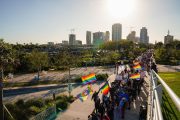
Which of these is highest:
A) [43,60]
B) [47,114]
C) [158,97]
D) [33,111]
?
[158,97]

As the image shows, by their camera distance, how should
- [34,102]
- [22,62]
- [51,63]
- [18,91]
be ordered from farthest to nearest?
[51,63] → [22,62] → [18,91] → [34,102]

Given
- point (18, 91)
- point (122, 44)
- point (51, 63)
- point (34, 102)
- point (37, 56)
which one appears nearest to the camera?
point (34, 102)

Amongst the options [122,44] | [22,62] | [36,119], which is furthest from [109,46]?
[36,119]

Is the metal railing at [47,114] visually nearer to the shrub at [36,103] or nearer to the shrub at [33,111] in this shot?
the shrub at [33,111]

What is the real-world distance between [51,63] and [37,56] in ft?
43.3

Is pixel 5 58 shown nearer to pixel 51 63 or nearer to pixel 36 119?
pixel 36 119

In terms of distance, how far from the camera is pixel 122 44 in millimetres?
97688

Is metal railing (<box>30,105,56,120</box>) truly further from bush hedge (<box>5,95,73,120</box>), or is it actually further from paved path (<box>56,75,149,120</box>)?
bush hedge (<box>5,95,73,120</box>)

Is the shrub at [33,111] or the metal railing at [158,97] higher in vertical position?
the metal railing at [158,97]

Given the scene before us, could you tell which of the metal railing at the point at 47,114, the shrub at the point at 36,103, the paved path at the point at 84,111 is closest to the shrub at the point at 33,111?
the shrub at the point at 36,103

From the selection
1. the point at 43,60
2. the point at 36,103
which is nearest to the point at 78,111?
the point at 36,103

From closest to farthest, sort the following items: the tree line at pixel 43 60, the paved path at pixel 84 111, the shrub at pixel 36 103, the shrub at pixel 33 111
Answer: the paved path at pixel 84 111 < the shrub at pixel 33 111 < the tree line at pixel 43 60 < the shrub at pixel 36 103

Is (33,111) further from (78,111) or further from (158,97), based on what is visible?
(158,97)

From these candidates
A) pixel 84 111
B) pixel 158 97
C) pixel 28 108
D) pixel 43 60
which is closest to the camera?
pixel 158 97
